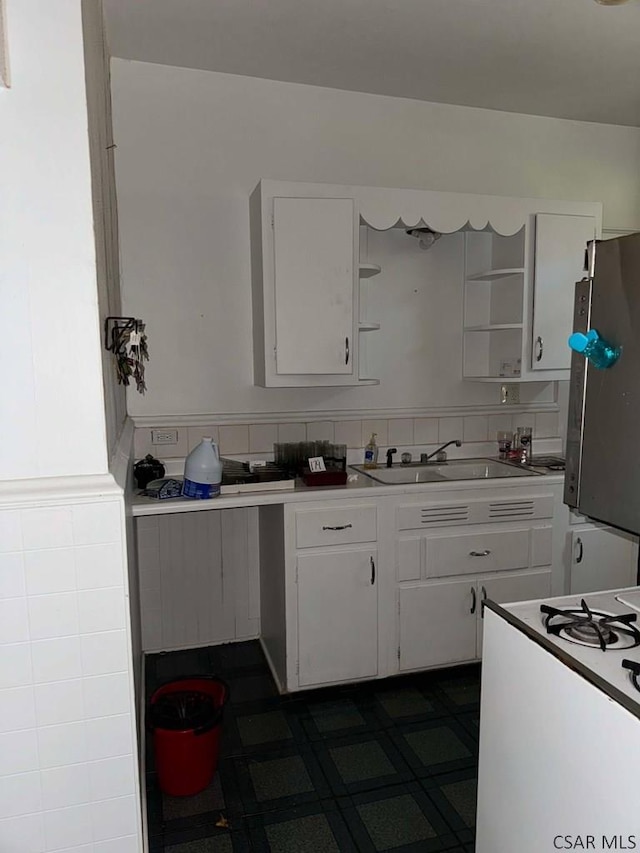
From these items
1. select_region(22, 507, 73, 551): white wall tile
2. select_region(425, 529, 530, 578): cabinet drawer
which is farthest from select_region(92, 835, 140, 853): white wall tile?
select_region(425, 529, 530, 578): cabinet drawer

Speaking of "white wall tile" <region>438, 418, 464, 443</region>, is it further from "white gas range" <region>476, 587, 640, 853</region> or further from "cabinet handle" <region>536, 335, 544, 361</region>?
"white gas range" <region>476, 587, 640, 853</region>

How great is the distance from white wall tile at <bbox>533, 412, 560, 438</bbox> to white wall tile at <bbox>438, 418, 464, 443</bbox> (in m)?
0.47

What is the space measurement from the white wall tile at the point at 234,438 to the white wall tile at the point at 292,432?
17 cm

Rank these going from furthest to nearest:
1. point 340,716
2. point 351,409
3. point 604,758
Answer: point 351,409 < point 340,716 < point 604,758

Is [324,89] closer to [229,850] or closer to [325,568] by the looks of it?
[325,568]

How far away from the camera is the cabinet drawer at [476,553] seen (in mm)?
2758

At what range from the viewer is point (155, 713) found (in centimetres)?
214

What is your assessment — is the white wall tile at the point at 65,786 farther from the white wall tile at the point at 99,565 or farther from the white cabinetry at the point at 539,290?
the white cabinetry at the point at 539,290

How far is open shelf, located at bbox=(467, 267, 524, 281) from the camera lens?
9.98 ft

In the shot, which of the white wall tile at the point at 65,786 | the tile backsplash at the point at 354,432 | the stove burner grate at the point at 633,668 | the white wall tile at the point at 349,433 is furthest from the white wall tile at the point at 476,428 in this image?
the white wall tile at the point at 65,786

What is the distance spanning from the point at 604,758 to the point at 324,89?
299cm

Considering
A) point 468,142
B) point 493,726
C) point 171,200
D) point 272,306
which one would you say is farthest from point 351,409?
point 493,726

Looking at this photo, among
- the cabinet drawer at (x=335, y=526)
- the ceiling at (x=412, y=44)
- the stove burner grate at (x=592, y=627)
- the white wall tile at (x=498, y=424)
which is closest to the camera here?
the stove burner grate at (x=592, y=627)

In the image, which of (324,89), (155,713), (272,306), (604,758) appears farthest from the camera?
(324,89)
